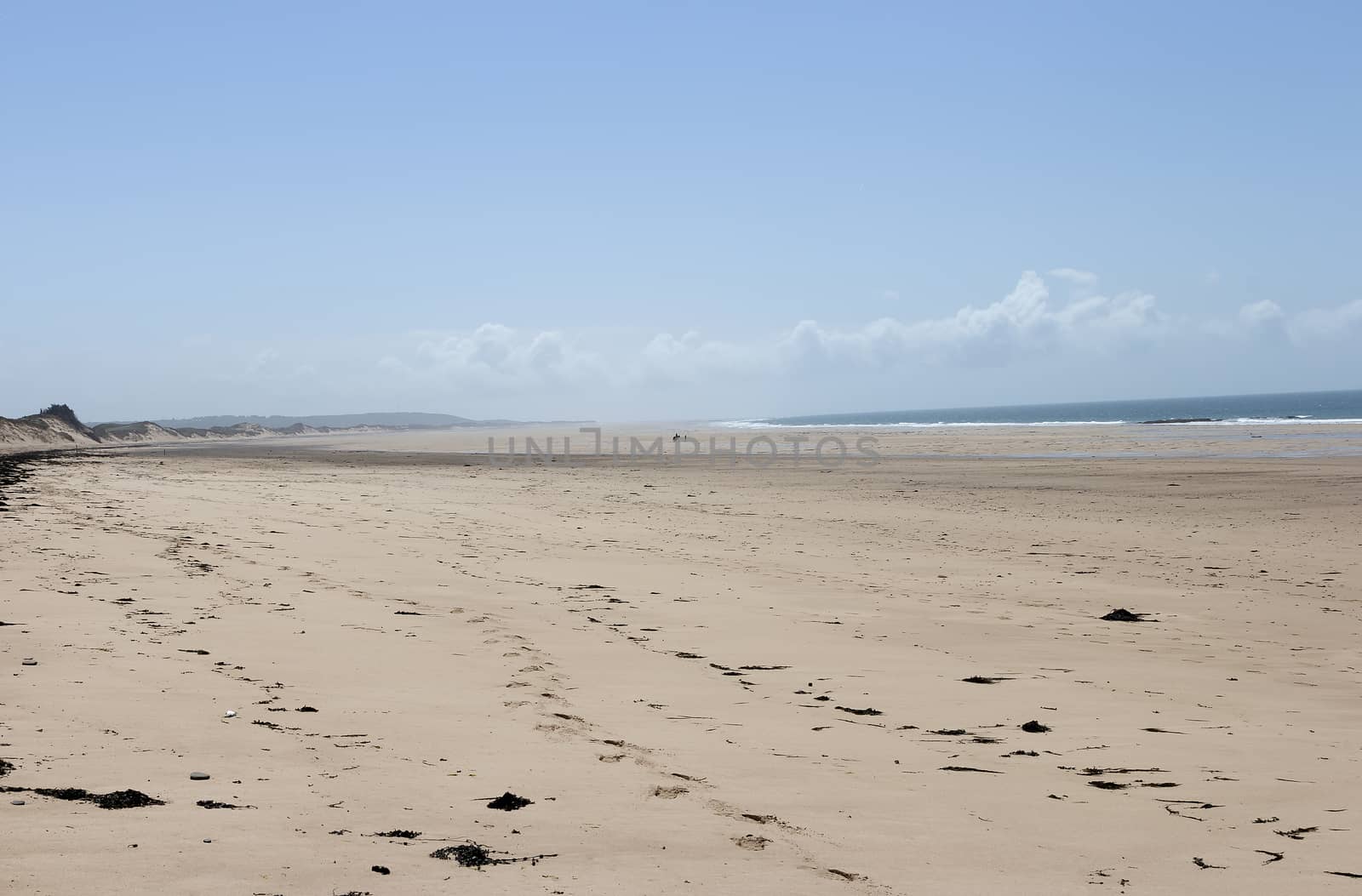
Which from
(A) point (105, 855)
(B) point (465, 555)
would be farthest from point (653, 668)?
(B) point (465, 555)

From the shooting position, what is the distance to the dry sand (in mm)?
3566

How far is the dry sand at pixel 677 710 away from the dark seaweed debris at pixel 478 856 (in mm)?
37

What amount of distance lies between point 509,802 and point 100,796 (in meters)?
1.63

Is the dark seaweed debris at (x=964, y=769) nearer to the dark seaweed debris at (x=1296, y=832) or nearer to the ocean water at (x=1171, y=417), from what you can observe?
the dark seaweed debris at (x=1296, y=832)

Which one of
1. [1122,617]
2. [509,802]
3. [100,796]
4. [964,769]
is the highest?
[100,796]

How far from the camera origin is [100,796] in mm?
3834

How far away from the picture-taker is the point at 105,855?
328 centimetres

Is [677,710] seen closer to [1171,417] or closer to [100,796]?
[100,796]

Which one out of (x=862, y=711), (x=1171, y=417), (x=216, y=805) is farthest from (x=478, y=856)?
(x=1171, y=417)

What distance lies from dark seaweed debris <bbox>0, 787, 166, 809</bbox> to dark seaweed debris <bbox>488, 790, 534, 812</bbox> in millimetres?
1308

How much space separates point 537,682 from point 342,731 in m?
1.61

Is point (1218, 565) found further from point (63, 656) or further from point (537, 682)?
point (63, 656)

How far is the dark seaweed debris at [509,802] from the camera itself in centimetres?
403

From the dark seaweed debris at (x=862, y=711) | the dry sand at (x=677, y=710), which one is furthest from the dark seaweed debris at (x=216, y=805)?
the dark seaweed debris at (x=862, y=711)
